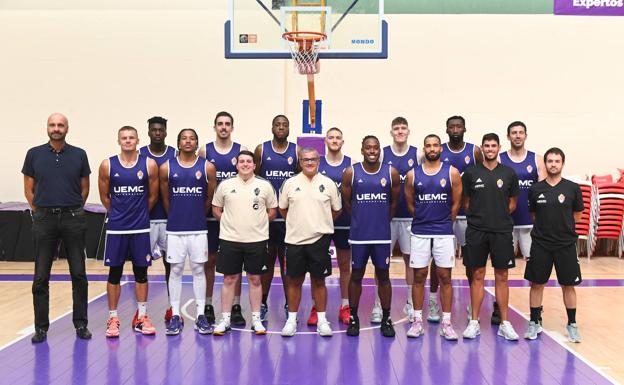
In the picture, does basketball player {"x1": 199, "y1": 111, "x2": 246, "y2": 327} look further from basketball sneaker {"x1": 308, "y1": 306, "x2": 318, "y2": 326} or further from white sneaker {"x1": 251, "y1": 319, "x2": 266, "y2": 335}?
basketball sneaker {"x1": 308, "y1": 306, "x2": 318, "y2": 326}

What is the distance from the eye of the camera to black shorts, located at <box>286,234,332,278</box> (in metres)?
5.18

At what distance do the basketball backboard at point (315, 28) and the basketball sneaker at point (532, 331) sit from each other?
3976 millimetres

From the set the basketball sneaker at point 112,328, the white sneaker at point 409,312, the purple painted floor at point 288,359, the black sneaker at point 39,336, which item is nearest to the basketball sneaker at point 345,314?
the purple painted floor at point 288,359

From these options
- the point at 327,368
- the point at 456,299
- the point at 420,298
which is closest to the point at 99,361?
the point at 327,368

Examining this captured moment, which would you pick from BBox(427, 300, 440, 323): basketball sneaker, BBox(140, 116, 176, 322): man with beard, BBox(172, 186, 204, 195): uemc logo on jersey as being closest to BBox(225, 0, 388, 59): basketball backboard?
BBox(140, 116, 176, 322): man with beard

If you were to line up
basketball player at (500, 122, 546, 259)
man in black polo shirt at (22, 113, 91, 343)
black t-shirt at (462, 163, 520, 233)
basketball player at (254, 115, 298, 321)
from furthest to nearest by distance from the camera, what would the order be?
basketball player at (254, 115, 298, 321) < basketball player at (500, 122, 546, 259) < black t-shirt at (462, 163, 520, 233) < man in black polo shirt at (22, 113, 91, 343)

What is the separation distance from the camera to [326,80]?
1113 centimetres

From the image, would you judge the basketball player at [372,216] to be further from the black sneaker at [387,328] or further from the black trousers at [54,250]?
the black trousers at [54,250]

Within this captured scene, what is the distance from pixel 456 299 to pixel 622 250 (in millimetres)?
5216

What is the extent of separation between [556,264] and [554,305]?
5.81ft

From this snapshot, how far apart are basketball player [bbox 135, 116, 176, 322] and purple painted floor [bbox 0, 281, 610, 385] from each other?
83 cm

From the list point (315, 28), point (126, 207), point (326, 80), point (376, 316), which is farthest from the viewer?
point (326, 80)

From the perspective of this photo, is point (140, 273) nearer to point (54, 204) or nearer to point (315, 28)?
point (54, 204)

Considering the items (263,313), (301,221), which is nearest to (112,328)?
(263,313)
